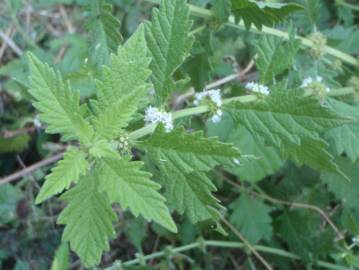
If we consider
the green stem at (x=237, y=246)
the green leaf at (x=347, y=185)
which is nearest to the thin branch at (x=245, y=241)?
the green stem at (x=237, y=246)

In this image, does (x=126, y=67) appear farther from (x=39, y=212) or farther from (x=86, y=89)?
(x=39, y=212)

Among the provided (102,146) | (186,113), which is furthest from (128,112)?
(186,113)

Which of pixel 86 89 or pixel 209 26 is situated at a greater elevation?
pixel 209 26

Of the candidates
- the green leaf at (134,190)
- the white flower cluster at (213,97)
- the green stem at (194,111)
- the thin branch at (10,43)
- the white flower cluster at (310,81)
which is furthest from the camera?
the thin branch at (10,43)

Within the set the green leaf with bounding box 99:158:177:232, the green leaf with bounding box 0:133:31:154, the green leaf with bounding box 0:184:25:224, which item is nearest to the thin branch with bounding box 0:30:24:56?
the green leaf with bounding box 0:133:31:154

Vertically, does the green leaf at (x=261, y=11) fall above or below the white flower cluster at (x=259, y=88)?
above

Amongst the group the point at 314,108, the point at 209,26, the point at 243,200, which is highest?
the point at 209,26

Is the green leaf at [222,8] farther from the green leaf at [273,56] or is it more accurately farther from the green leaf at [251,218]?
the green leaf at [251,218]
